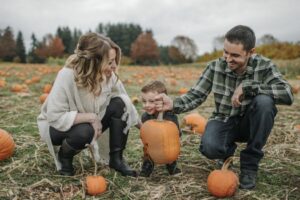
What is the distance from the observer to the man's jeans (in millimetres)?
3148

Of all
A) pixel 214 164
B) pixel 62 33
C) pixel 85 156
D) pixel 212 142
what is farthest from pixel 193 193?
pixel 62 33

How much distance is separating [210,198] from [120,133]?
0.97m

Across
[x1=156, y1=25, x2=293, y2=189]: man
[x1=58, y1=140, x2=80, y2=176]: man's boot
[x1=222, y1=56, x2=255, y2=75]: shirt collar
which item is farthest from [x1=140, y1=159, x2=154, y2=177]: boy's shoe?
[x1=222, y1=56, x2=255, y2=75]: shirt collar

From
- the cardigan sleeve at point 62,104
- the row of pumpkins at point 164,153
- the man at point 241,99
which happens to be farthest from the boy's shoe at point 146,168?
the cardigan sleeve at point 62,104

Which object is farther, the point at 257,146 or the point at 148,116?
the point at 148,116

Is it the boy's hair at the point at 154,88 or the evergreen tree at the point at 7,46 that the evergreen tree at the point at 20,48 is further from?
the boy's hair at the point at 154,88

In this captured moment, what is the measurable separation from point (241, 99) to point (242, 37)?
19.3 inches

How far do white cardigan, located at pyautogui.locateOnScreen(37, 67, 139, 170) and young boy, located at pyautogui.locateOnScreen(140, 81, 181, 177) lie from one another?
0.24 metres

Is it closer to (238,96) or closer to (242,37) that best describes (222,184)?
(238,96)

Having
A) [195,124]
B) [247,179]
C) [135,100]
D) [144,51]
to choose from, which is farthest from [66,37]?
[247,179]

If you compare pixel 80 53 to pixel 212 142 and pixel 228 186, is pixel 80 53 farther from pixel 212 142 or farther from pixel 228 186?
pixel 228 186

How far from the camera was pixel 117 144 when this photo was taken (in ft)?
11.5

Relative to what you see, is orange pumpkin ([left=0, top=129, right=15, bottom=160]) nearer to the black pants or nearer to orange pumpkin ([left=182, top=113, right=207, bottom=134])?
the black pants

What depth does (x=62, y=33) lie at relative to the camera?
69625 mm
